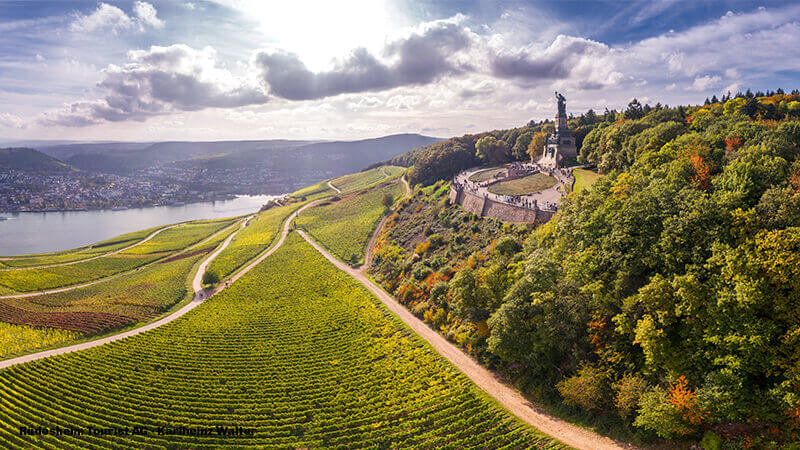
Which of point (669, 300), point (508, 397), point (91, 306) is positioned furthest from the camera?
point (91, 306)

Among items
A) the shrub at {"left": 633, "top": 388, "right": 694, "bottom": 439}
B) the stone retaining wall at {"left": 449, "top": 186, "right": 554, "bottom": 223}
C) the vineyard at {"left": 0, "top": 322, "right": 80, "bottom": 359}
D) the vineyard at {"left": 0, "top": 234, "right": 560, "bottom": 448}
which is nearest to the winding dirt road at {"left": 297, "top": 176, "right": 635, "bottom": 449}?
the vineyard at {"left": 0, "top": 234, "right": 560, "bottom": 448}

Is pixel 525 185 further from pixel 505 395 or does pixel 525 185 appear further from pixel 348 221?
pixel 348 221

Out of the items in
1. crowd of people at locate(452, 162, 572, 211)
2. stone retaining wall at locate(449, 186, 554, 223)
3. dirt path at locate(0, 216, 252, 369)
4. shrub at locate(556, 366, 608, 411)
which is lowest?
dirt path at locate(0, 216, 252, 369)

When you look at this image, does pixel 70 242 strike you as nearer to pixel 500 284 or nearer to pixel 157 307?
pixel 157 307

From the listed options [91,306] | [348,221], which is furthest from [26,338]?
[348,221]

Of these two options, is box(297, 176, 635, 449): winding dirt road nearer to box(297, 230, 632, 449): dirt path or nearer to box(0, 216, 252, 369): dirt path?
box(297, 230, 632, 449): dirt path
